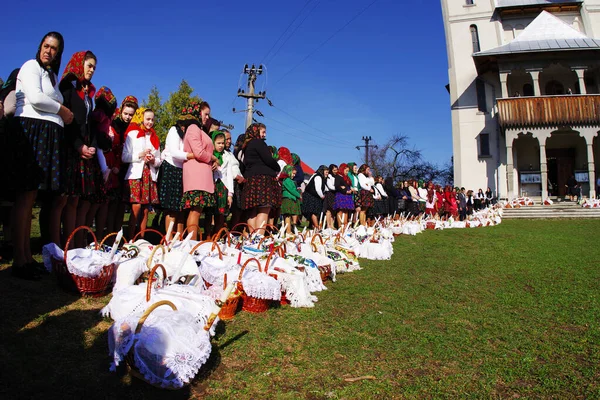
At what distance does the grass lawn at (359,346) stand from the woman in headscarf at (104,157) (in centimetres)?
114

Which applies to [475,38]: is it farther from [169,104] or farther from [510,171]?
[169,104]

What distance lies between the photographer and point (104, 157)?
4746 mm

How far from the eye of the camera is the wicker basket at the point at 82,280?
11.1ft

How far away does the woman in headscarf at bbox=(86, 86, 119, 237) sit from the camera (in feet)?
15.5

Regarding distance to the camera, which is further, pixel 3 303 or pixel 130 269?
pixel 130 269

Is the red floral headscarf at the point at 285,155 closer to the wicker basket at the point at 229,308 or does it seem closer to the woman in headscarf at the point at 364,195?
the woman in headscarf at the point at 364,195

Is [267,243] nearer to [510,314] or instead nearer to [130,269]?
[130,269]

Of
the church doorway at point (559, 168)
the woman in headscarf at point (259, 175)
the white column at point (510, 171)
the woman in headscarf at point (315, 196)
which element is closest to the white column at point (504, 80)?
the white column at point (510, 171)

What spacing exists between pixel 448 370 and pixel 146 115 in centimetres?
465

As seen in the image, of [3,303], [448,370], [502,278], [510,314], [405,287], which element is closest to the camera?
[448,370]

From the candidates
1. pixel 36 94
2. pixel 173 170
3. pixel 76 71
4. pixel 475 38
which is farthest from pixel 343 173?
pixel 475 38

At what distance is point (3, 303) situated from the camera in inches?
122

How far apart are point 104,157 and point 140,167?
0.65m

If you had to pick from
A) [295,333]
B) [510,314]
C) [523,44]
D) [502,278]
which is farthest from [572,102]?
[295,333]
